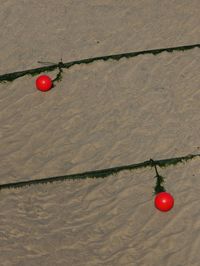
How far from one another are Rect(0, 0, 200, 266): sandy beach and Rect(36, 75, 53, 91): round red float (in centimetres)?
9

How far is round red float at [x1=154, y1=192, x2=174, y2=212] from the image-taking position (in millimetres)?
4270

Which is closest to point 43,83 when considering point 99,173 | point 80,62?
point 80,62

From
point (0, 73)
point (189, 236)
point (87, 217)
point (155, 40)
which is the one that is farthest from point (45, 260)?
point (155, 40)

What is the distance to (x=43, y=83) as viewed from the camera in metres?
5.36

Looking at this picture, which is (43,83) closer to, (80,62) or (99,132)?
(80,62)

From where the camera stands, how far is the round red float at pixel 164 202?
14.0ft

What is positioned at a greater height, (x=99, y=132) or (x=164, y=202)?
(x=99, y=132)

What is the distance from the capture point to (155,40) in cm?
594

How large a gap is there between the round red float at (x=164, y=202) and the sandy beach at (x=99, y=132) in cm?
8

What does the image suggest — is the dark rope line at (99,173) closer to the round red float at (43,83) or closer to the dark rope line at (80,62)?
the round red float at (43,83)

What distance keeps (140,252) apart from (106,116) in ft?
5.53

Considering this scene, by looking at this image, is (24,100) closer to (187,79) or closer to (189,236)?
(187,79)

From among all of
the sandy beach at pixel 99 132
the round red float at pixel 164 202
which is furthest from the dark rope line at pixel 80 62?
the round red float at pixel 164 202

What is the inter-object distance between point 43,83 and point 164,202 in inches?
82.8
